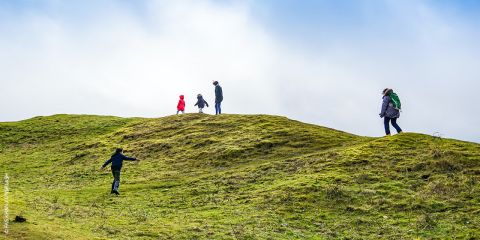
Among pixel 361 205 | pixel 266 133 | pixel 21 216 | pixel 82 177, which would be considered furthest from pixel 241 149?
pixel 21 216

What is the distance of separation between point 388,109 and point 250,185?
1266 cm

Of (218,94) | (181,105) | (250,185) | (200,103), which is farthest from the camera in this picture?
(181,105)

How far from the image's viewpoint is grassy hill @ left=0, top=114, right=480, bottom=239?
22.6 meters

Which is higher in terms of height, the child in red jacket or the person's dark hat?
the child in red jacket

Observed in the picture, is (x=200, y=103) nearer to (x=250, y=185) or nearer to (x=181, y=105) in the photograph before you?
(x=181, y=105)

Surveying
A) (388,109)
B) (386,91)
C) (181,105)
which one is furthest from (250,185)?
(181,105)

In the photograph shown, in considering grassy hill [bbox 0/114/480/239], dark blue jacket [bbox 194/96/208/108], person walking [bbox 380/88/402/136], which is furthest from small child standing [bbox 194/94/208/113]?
person walking [bbox 380/88/402/136]

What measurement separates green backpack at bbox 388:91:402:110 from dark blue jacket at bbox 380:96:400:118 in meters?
0.22

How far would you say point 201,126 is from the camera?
50.4m

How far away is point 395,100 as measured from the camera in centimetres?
3844

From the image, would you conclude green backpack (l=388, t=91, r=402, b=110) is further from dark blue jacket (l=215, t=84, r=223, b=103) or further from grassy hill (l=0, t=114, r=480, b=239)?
dark blue jacket (l=215, t=84, r=223, b=103)

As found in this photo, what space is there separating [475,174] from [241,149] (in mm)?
16738

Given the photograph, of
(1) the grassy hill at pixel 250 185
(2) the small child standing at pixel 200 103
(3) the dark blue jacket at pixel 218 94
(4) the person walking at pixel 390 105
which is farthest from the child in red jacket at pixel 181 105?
(4) the person walking at pixel 390 105

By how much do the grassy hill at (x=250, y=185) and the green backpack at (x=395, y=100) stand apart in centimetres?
197
